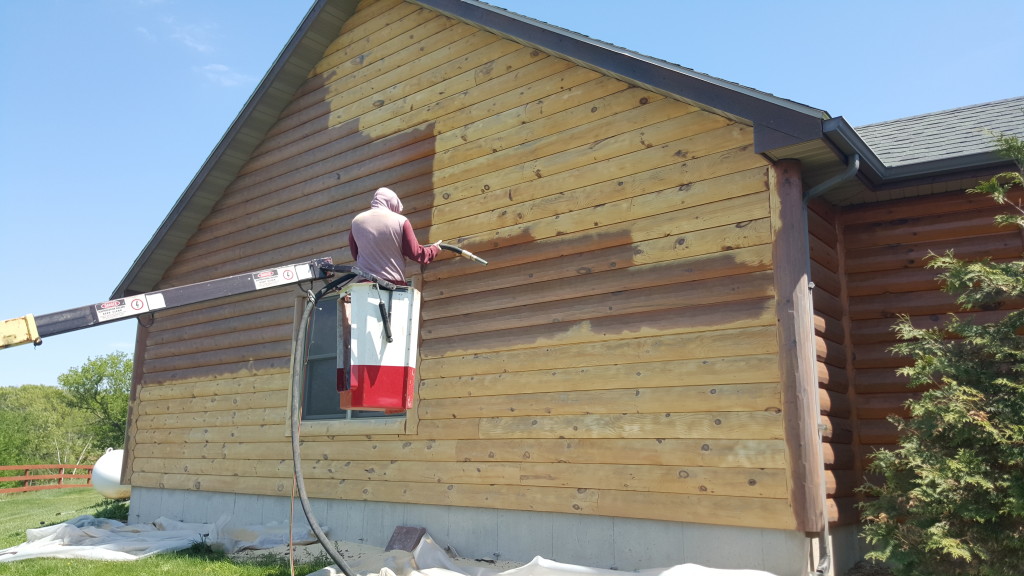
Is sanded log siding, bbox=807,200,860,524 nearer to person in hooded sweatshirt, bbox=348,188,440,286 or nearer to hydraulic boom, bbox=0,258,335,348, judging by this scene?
person in hooded sweatshirt, bbox=348,188,440,286

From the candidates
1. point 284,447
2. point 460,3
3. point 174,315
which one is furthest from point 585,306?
point 174,315

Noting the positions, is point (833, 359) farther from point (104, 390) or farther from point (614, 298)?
point (104, 390)

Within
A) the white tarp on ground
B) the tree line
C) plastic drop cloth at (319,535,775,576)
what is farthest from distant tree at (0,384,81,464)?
plastic drop cloth at (319,535,775,576)

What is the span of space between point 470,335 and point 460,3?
3.46 metres

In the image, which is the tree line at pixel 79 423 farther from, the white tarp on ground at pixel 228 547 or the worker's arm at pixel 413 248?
the worker's arm at pixel 413 248

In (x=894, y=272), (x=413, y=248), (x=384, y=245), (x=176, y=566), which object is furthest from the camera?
(x=176, y=566)

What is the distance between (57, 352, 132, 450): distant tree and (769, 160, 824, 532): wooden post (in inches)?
1886

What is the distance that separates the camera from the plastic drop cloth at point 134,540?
27.1 feet

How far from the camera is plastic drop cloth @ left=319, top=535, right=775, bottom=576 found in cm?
534

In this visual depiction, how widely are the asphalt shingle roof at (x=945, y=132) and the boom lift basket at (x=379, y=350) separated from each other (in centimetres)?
414

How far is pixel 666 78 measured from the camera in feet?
20.5

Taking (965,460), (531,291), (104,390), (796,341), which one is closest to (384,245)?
(531,291)

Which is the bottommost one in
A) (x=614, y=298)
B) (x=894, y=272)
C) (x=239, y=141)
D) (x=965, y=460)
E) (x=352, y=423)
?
(x=965, y=460)

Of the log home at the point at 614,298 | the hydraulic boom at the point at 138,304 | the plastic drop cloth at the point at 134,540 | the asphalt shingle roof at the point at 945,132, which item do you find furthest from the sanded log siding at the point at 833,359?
the plastic drop cloth at the point at 134,540
